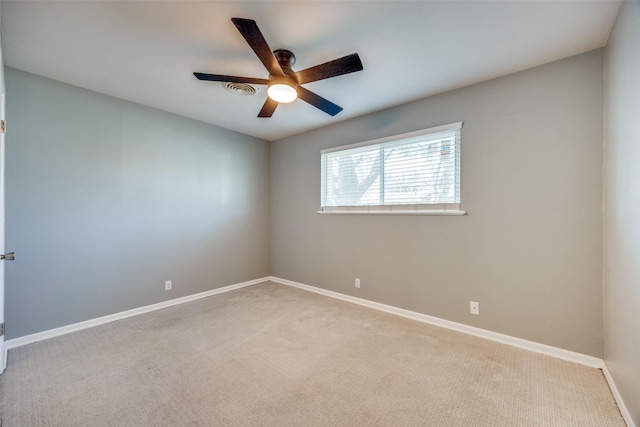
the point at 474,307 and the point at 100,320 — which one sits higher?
the point at 474,307

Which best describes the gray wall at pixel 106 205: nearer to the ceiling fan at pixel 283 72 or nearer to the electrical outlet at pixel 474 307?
the ceiling fan at pixel 283 72

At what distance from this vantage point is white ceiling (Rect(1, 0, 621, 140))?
166 centimetres

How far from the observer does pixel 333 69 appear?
70.9 inches

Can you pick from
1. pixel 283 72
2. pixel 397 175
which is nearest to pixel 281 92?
pixel 283 72

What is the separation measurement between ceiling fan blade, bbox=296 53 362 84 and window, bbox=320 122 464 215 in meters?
1.42

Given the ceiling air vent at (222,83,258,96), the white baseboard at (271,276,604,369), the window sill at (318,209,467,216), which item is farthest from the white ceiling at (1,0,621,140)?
the white baseboard at (271,276,604,369)

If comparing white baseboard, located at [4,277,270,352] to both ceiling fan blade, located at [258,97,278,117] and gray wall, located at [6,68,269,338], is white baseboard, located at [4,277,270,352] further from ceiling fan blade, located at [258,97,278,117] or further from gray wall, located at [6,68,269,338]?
ceiling fan blade, located at [258,97,278,117]

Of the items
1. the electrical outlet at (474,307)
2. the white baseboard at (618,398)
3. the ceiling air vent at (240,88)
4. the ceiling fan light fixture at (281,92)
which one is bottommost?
the white baseboard at (618,398)

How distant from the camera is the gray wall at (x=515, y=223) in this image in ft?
6.77

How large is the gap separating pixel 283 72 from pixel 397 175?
1.77 m

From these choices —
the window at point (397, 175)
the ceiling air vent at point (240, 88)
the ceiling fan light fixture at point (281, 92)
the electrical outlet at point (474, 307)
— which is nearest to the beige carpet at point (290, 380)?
the electrical outlet at point (474, 307)

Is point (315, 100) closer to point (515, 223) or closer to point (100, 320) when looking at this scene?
point (515, 223)

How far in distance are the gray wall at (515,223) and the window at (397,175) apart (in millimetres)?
113

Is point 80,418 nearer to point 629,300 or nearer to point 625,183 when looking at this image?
point 629,300
